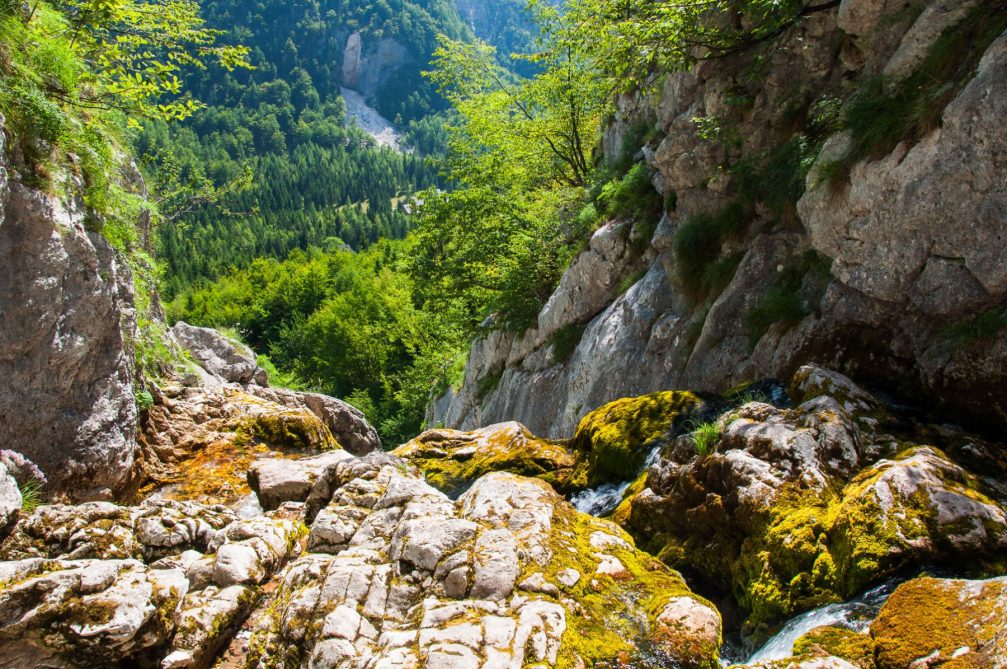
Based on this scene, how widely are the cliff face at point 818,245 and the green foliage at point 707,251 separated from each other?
45 mm

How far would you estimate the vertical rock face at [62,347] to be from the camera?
761cm

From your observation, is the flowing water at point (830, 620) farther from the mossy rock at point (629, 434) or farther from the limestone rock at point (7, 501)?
the limestone rock at point (7, 501)

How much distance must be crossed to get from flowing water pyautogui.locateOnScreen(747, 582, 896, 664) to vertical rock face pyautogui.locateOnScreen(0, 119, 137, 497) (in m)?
8.98

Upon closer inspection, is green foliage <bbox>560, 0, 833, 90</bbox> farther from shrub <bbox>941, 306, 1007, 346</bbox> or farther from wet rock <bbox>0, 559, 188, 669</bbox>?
wet rock <bbox>0, 559, 188, 669</bbox>

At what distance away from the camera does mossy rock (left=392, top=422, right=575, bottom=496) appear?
1026 cm

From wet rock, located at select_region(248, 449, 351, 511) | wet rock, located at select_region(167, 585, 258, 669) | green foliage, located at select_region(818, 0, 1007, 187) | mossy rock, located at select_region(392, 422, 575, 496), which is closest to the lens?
wet rock, located at select_region(167, 585, 258, 669)

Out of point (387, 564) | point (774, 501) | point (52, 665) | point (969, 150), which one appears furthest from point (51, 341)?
point (969, 150)

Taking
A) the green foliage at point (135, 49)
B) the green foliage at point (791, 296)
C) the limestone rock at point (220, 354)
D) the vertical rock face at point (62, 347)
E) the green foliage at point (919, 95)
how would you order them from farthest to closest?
1. the limestone rock at point (220, 354)
2. the green foliage at point (135, 49)
3. the green foliage at point (791, 296)
4. the vertical rock face at point (62, 347)
5. the green foliage at point (919, 95)

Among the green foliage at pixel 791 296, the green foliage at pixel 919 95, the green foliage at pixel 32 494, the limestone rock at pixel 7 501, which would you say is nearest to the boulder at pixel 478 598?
the limestone rock at pixel 7 501

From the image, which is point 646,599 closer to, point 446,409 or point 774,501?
point 774,501

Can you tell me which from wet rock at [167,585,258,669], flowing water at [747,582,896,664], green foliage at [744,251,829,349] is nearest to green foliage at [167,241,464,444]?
green foliage at [744,251,829,349]

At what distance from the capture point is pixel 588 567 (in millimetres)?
5719

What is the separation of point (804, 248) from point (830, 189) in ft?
4.76

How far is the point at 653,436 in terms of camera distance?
9094mm
